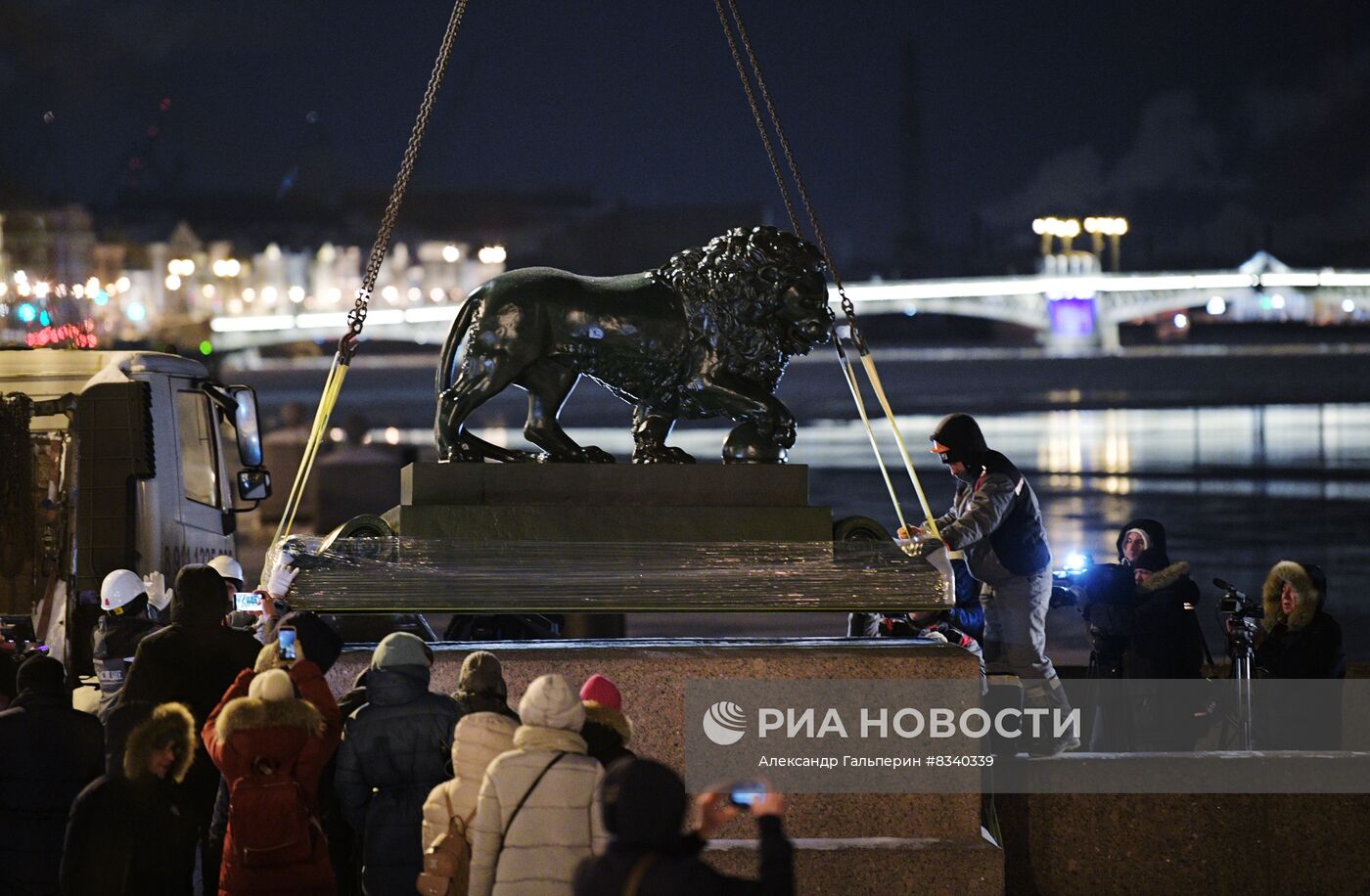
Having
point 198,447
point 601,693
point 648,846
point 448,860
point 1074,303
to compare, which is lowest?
point 448,860

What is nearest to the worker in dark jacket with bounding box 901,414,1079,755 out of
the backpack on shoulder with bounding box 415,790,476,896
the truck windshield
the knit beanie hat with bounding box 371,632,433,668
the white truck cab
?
the knit beanie hat with bounding box 371,632,433,668

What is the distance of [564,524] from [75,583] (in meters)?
4.85

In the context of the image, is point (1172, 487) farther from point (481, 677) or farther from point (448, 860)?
point (448, 860)

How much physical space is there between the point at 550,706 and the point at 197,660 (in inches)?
72.7

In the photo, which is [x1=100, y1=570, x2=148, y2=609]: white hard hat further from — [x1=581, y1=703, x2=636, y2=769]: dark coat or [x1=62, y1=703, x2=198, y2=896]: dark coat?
[x1=581, y1=703, x2=636, y2=769]: dark coat

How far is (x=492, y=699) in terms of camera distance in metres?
4.68

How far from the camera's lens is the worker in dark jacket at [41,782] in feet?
15.9

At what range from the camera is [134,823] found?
182 inches

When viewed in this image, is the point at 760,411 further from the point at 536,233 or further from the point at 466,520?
the point at 536,233

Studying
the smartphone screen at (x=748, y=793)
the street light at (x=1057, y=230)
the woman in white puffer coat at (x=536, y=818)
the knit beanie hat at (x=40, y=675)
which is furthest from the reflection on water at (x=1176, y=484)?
the street light at (x=1057, y=230)

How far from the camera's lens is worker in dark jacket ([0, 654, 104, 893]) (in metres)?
4.84

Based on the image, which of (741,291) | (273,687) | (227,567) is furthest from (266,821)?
(227,567)

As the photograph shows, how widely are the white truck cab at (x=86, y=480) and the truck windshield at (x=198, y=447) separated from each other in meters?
0.02

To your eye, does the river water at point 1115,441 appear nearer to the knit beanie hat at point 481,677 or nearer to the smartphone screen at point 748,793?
the knit beanie hat at point 481,677
